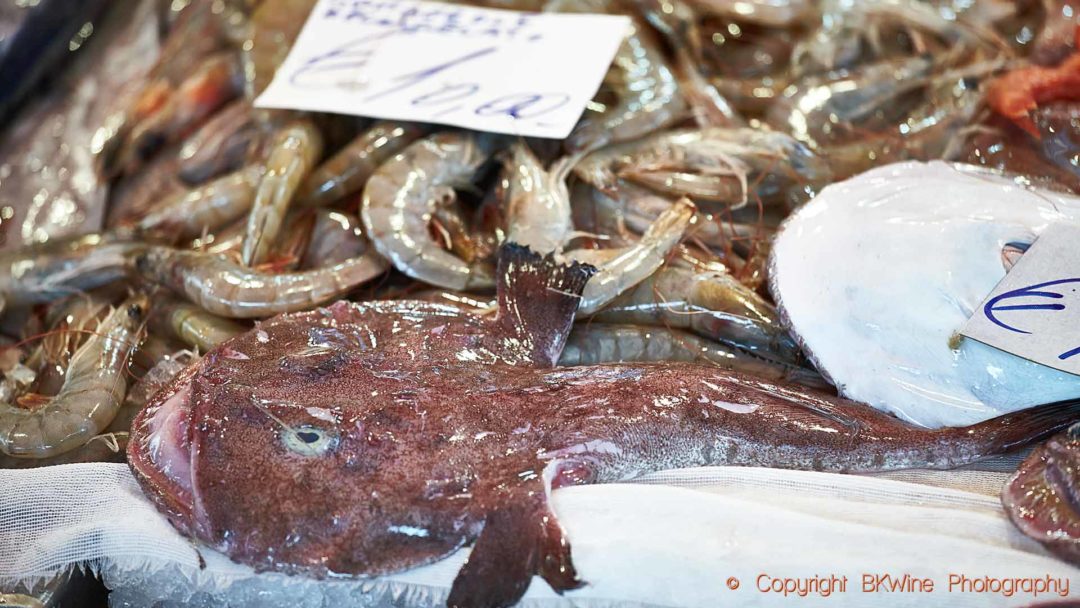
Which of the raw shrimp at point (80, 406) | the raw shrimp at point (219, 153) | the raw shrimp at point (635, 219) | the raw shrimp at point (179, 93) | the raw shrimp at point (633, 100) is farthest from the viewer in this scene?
the raw shrimp at point (179, 93)

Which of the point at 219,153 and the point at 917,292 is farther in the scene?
the point at 219,153

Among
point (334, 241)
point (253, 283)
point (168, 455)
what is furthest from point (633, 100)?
point (168, 455)

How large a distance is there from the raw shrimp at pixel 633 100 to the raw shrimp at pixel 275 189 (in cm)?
85

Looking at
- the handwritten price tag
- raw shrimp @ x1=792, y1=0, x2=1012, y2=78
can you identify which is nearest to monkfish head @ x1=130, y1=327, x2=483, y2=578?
the handwritten price tag

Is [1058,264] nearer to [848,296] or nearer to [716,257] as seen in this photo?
[848,296]

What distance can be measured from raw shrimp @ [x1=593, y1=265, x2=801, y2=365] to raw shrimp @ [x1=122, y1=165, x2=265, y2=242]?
4.16 ft

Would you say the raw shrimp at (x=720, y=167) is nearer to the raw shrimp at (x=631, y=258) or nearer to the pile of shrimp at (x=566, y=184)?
the pile of shrimp at (x=566, y=184)

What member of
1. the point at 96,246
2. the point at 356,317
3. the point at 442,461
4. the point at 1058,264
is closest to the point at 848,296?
the point at 1058,264

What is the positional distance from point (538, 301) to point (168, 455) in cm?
90

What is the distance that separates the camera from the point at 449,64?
2725 mm

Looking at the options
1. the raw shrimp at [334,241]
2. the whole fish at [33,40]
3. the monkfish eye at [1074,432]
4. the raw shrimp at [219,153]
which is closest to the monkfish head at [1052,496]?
the monkfish eye at [1074,432]

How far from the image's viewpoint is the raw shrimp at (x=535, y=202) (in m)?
2.39

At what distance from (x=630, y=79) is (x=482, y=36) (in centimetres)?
51

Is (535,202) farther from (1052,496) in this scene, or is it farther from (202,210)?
(1052,496)
